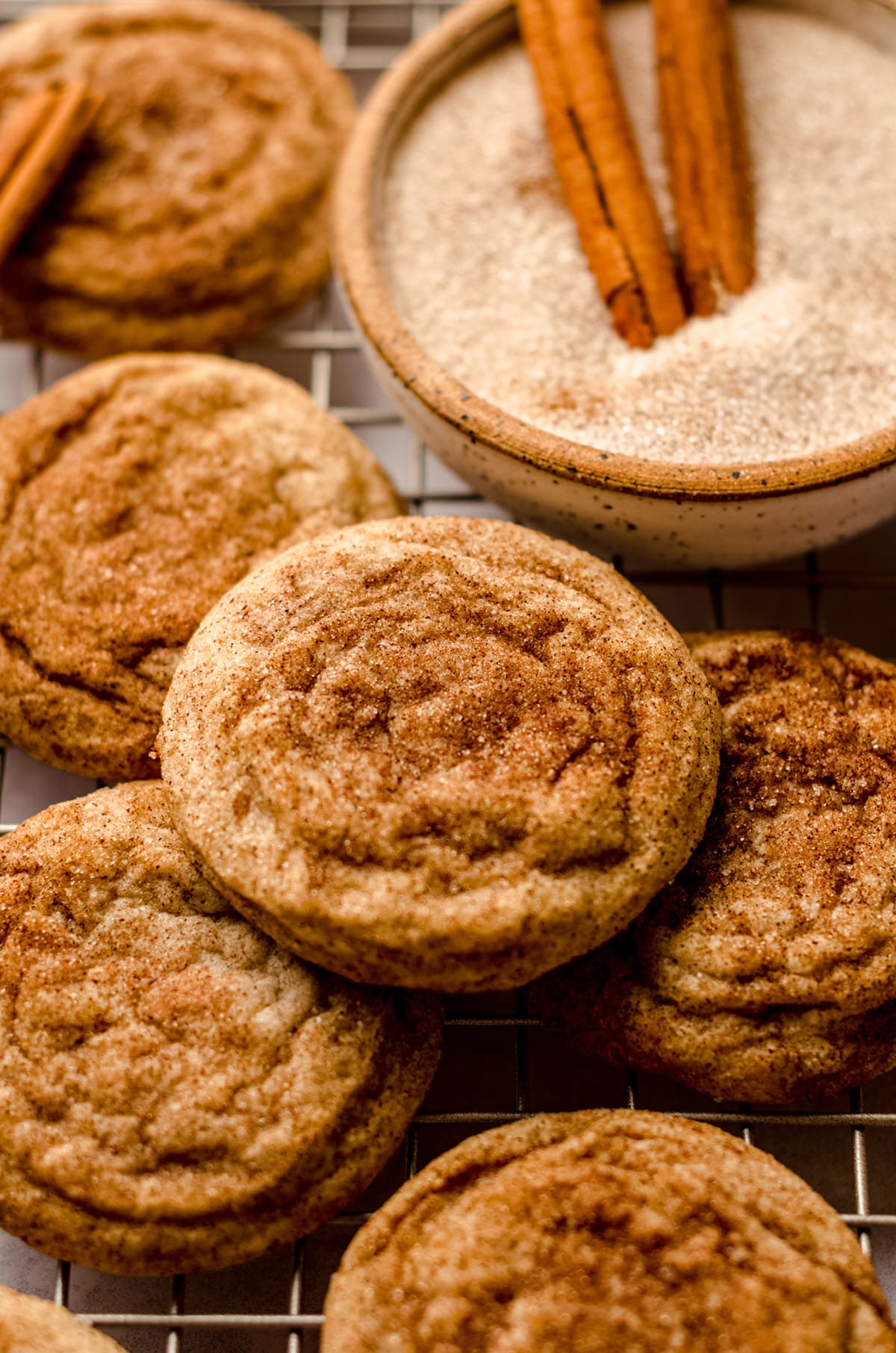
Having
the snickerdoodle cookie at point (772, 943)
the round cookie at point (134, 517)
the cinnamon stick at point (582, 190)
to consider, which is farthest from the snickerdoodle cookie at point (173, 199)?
the snickerdoodle cookie at point (772, 943)

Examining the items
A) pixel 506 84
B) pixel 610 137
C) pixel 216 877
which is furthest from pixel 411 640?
pixel 506 84

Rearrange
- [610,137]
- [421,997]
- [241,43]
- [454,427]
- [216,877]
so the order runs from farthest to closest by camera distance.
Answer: [241,43] < [610,137] < [454,427] < [421,997] < [216,877]

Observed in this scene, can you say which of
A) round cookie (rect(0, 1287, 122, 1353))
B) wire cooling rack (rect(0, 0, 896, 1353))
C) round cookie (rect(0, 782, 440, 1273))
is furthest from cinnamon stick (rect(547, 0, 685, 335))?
round cookie (rect(0, 1287, 122, 1353))

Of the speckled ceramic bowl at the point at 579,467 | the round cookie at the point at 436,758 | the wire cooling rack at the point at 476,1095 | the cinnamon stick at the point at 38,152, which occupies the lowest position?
the wire cooling rack at the point at 476,1095

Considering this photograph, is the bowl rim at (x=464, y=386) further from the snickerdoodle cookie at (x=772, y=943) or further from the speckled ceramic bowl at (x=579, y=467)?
the snickerdoodle cookie at (x=772, y=943)

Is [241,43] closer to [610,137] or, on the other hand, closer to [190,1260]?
[610,137]

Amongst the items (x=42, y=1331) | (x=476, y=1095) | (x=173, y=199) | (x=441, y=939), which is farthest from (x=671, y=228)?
(x=42, y=1331)
